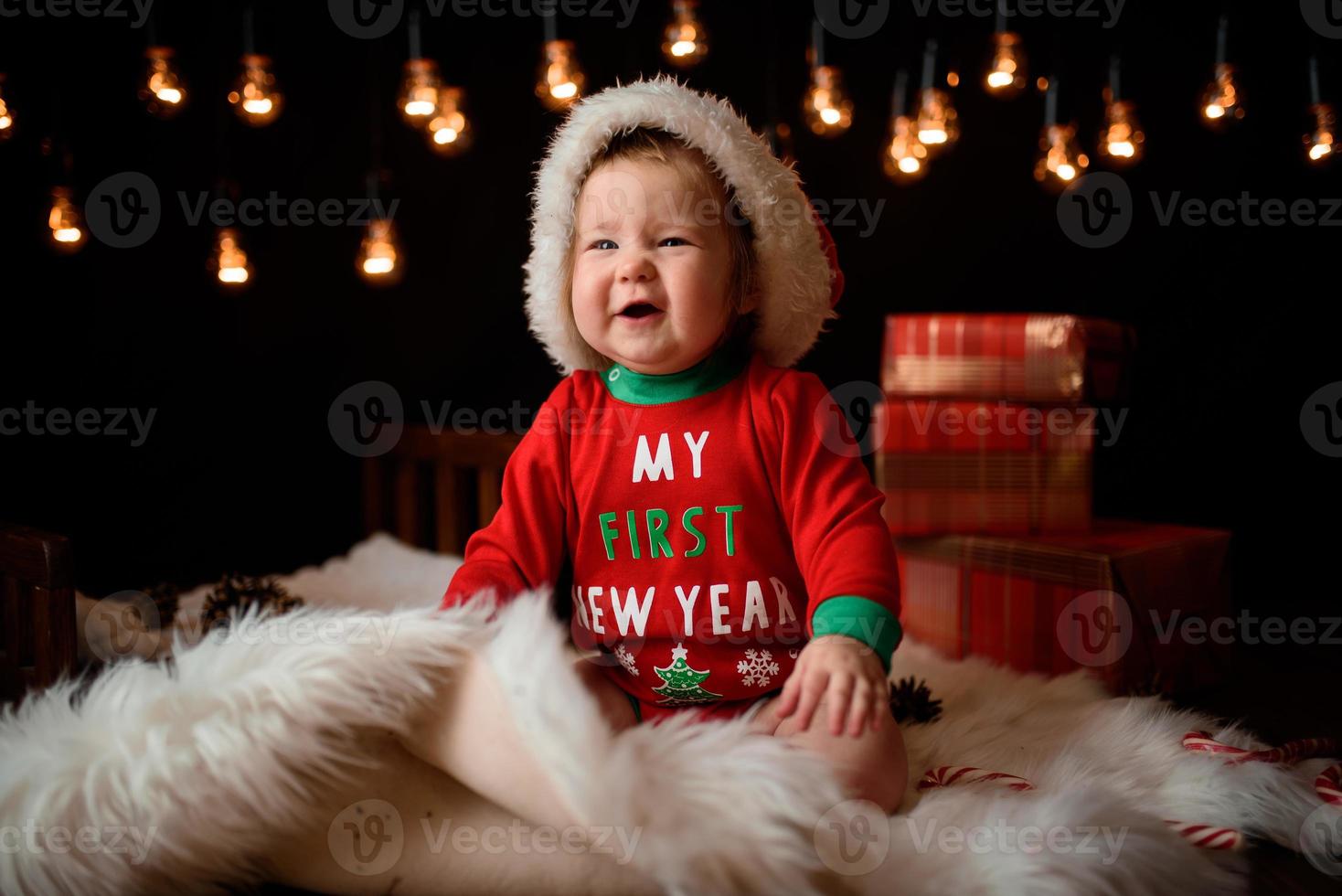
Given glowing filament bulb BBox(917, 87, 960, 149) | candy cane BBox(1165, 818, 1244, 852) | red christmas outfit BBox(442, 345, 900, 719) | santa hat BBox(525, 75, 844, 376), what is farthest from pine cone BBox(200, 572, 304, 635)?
glowing filament bulb BBox(917, 87, 960, 149)

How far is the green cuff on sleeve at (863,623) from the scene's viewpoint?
2.59 feet

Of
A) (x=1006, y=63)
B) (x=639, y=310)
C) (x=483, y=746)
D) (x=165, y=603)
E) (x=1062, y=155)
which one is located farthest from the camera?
(x=1062, y=155)

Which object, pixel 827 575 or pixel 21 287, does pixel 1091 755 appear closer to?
pixel 827 575

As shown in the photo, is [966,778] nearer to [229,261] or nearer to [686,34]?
[686,34]

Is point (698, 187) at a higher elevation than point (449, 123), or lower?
lower

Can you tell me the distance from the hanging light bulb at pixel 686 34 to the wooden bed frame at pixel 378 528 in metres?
0.76

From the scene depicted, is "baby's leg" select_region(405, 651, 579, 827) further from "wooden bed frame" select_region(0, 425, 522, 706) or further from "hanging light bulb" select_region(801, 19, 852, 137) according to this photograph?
"hanging light bulb" select_region(801, 19, 852, 137)

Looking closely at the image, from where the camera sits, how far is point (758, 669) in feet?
3.06

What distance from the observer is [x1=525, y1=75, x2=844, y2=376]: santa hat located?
94 cm

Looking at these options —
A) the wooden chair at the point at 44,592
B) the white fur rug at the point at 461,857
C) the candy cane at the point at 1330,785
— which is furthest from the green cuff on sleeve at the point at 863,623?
the wooden chair at the point at 44,592

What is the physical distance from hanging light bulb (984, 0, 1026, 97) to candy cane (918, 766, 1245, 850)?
51.3 inches

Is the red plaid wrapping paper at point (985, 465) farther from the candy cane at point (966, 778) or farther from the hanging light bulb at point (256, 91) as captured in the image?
the hanging light bulb at point (256, 91)

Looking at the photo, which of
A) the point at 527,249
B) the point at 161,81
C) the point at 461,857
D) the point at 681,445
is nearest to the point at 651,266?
the point at 681,445

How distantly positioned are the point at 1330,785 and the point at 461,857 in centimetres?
82
